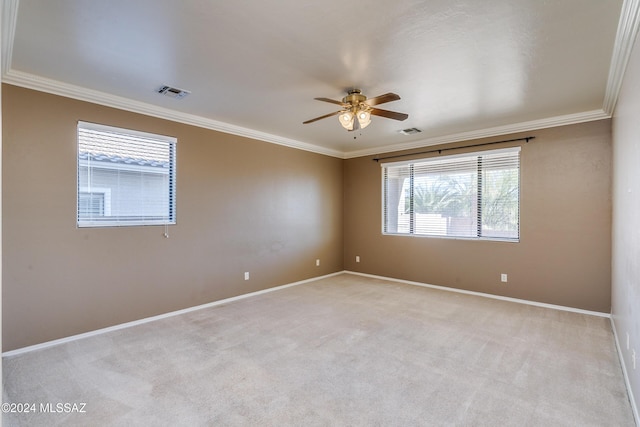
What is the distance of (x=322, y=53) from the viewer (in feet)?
8.55

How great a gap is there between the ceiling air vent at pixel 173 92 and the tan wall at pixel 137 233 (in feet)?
2.07

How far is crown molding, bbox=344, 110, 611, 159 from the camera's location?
406 centimetres

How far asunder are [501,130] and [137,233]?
5121 mm

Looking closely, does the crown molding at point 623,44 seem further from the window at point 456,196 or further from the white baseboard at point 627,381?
the white baseboard at point 627,381

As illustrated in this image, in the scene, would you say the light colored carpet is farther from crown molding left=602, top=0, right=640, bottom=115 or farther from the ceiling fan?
crown molding left=602, top=0, right=640, bottom=115

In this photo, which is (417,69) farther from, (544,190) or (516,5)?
(544,190)

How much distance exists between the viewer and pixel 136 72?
298 cm

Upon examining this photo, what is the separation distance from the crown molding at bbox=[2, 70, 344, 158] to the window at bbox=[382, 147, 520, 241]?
2.33 m

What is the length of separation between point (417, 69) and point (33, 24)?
2.94 meters

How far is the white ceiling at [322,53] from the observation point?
209cm

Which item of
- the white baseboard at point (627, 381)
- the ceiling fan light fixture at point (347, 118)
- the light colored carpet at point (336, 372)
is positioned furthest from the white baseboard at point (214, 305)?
the ceiling fan light fixture at point (347, 118)

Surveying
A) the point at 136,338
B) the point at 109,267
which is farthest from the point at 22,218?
the point at 136,338

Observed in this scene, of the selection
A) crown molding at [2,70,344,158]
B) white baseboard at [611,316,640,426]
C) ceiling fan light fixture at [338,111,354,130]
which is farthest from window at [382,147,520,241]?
ceiling fan light fixture at [338,111,354,130]

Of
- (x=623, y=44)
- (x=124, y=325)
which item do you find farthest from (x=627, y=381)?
(x=124, y=325)
